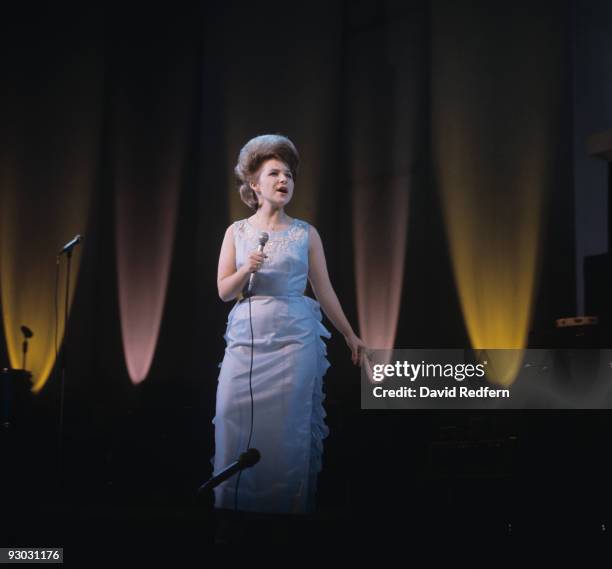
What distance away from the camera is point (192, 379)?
19.9 feet

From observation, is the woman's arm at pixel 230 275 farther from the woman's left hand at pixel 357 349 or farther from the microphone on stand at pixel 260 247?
the woman's left hand at pixel 357 349

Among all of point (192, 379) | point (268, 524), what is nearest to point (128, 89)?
point (192, 379)

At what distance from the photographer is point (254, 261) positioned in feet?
10.4

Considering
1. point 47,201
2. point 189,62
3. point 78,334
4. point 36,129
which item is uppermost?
point 189,62

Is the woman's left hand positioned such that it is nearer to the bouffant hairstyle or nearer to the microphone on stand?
the microphone on stand

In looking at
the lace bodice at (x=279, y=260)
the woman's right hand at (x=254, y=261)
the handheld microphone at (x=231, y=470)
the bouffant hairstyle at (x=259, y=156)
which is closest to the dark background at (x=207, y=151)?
the lace bodice at (x=279, y=260)

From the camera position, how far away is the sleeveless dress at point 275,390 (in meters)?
3.31

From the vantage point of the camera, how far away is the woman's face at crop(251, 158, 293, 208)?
351 centimetres

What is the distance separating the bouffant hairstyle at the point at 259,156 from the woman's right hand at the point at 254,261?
1.74ft

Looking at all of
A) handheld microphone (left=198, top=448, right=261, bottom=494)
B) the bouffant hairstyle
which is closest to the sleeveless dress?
the bouffant hairstyle

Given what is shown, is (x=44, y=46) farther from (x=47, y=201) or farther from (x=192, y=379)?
(x=192, y=379)

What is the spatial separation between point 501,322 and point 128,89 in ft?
11.7

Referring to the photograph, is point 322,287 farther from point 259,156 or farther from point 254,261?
point 259,156

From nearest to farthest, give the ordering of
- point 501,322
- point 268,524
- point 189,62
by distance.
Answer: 1. point 268,524
2. point 501,322
3. point 189,62
